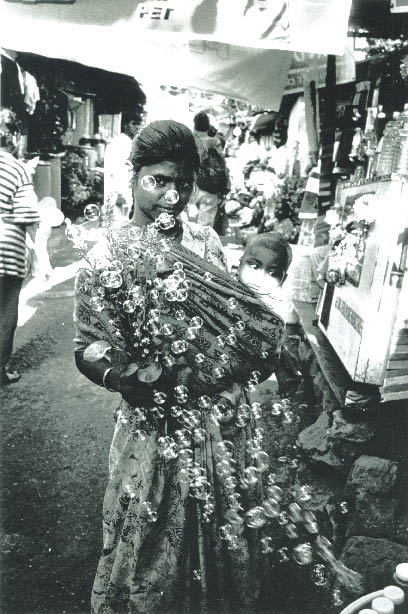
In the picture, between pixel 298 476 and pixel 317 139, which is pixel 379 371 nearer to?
pixel 298 476

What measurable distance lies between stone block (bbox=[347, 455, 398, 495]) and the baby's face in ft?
4.87

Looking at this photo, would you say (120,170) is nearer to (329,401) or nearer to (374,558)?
(329,401)

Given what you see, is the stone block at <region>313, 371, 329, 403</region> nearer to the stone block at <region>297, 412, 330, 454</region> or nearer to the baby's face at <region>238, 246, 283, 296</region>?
the stone block at <region>297, 412, 330, 454</region>

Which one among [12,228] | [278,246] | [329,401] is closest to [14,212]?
[12,228]

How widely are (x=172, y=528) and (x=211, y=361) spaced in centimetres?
62

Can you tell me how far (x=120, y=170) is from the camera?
13.5 feet

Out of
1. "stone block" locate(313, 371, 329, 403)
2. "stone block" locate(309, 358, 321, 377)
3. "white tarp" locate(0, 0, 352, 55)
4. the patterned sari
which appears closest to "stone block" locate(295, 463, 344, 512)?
"stone block" locate(313, 371, 329, 403)

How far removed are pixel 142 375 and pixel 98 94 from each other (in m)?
13.6

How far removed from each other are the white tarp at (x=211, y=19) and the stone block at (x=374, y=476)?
2.31 metres

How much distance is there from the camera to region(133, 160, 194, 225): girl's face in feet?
5.67

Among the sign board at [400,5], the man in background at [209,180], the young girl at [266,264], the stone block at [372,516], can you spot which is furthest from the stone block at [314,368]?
the man in background at [209,180]

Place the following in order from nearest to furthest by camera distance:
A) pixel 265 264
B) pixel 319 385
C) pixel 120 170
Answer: pixel 265 264 < pixel 120 170 < pixel 319 385

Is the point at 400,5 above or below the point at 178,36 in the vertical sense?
above

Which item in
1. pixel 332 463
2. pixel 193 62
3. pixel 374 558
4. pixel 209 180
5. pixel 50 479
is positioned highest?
pixel 193 62
